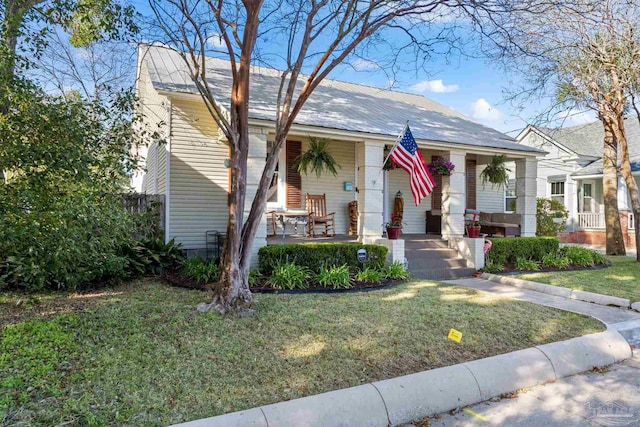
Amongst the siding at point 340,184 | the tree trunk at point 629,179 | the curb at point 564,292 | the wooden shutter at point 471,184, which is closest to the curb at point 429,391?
the curb at point 564,292

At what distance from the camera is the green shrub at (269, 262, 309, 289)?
23.5 feet

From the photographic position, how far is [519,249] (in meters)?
10.3

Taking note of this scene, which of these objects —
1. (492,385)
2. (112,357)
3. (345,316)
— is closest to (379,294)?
(345,316)

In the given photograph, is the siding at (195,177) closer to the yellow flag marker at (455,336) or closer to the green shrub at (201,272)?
the green shrub at (201,272)

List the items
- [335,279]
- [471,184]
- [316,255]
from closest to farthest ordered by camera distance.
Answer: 1. [335,279]
2. [316,255]
3. [471,184]

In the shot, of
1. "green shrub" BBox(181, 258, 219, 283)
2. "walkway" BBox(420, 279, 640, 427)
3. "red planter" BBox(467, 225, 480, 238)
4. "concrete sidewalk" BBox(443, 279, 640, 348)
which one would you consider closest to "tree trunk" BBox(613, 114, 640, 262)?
"red planter" BBox(467, 225, 480, 238)

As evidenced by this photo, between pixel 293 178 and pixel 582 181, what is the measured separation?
50.1 ft

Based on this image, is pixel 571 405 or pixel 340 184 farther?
pixel 340 184

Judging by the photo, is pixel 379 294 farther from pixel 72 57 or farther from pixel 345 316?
pixel 72 57

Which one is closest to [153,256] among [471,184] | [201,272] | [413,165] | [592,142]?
[201,272]

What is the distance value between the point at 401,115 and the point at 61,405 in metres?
11.2

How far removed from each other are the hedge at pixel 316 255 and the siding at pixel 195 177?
2305 millimetres

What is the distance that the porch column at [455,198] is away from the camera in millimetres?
10508

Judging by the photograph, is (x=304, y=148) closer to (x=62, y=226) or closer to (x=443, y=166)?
(x=443, y=166)
